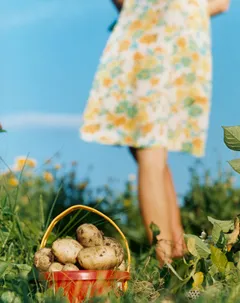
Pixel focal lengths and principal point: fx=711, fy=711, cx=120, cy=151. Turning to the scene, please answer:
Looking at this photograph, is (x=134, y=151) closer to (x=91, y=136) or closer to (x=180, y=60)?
(x=91, y=136)

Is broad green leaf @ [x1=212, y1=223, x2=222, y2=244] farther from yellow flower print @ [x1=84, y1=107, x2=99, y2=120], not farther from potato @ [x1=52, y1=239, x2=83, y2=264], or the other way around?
yellow flower print @ [x1=84, y1=107, x2=99, y2=120]

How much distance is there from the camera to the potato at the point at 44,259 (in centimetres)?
219

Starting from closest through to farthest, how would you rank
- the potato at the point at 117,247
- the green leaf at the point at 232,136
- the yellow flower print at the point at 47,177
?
the green leaf at the point at 232,136 < the potato at the point at 117,247 < the yellow flower print at the point at 47,177

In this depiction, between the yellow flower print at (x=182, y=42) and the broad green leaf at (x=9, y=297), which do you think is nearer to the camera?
the broad green leaf at (x=9, y=297)

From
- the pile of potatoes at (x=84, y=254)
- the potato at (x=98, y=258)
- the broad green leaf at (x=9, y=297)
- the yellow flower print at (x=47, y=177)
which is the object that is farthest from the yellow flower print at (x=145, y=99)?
the broad green leaf at (x=9, y=297)

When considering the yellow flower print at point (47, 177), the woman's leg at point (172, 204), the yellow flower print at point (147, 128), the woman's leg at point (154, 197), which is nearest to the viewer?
the woman's leg at point (154, 197)

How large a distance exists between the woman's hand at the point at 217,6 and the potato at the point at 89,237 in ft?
7.73

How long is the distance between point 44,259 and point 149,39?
2299 millimetres

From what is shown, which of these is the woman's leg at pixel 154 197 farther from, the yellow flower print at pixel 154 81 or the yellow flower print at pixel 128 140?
the yellow flower print at pixel 154 81

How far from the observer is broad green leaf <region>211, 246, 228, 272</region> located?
2055 mm

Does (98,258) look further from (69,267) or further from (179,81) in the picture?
(179,81)

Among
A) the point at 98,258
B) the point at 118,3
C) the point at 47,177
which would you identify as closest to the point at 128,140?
the point at 118,3

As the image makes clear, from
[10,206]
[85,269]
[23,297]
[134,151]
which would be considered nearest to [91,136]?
[134,151]

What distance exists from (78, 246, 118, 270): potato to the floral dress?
6.68 ft
